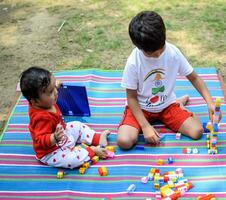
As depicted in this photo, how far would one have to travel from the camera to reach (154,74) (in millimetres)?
2980

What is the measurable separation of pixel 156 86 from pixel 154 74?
0.32ft

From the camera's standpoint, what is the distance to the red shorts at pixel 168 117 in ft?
10.1

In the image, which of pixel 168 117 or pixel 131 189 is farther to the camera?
pixel 168 117

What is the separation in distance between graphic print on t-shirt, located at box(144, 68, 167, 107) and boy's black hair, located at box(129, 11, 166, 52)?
0.29 meters

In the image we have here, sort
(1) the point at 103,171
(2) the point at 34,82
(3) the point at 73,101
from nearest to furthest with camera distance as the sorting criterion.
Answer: (2) the point at 34,82
(1) the point at 103,171
(3) the point at 73,101

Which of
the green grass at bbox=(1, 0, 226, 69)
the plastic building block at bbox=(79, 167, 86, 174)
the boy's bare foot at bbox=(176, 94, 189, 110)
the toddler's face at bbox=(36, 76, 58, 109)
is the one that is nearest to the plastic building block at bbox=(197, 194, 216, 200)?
the plastic building block at bbox=(79, 167, 86, 174)

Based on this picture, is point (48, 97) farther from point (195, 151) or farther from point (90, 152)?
point (195, 151)

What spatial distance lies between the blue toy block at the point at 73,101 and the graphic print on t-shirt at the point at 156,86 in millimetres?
497

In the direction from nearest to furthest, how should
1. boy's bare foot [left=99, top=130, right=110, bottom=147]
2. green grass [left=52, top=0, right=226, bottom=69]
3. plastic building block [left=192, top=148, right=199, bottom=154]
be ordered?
plastic building block [left=192, top=148, right=199, bottom=154]
boy's bare foot [left=99, top=130, right=110, bottom=147]
green grass [left=52, top=0, right=226, bottom=69]

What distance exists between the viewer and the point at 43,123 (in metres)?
2.78

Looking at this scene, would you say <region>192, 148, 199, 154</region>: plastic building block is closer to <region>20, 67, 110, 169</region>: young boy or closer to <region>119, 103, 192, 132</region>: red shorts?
<region>119, 103, 192, 132</region>: red shorts

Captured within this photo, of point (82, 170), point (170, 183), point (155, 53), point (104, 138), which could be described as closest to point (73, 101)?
point (104, 138)

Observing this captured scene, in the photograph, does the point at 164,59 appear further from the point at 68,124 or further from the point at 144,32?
the point at 68,124

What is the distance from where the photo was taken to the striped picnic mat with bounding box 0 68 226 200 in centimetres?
269
